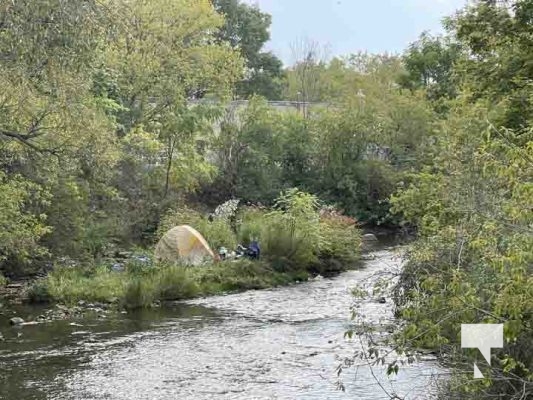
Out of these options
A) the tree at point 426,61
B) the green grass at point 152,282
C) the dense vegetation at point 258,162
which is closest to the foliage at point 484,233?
the dense vegetation at point 258,162

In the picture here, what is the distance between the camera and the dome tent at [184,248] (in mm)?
19062

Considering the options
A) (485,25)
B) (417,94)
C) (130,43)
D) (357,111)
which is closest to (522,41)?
(485,25)

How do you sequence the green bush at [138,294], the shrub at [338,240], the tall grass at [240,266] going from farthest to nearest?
the shrub at [338,240]
the tall grass at [240,266]
the green bush at [138,294]

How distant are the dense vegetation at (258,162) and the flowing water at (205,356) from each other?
1417 mm

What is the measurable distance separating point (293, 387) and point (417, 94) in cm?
2929

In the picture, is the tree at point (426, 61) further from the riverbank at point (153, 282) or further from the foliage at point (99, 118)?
the riverbank at point (153, 282)

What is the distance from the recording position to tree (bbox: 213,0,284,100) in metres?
48.3

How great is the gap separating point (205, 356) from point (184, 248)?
312 inches

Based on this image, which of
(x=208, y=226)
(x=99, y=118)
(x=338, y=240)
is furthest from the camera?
(x=338, y=240)

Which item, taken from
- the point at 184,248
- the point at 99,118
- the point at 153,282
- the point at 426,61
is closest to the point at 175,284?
the point at 153,282

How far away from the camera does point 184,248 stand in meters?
19.2

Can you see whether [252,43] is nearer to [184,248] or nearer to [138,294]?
[184,248]

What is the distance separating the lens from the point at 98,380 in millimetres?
10062

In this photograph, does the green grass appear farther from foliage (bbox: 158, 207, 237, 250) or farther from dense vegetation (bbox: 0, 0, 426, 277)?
foliage (bbox: 158, 207, 237, 250)
